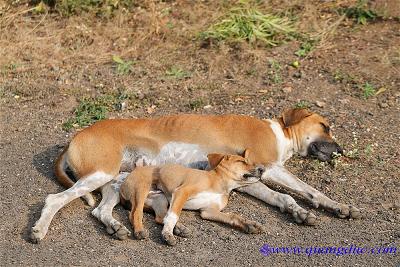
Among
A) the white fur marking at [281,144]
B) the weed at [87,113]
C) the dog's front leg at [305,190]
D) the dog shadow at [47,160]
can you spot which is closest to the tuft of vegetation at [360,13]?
the white fur marking at [281,144]

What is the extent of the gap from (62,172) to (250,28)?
3902 millimetres

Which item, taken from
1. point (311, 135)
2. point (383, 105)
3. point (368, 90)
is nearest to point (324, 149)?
point (311, 135)

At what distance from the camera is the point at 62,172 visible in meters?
7.51

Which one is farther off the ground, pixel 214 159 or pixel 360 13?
pixel 214 159

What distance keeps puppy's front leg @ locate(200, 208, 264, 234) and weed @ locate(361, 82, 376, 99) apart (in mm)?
3152

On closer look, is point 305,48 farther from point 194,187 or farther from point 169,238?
point 169,238

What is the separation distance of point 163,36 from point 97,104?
1828mm

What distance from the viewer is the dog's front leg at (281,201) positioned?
6.82m

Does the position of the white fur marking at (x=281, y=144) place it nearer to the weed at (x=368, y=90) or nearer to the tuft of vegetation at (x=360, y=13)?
the weed at (x=368, y=90)

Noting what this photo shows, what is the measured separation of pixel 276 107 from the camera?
30.0ft

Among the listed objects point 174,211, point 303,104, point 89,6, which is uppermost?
point 89,6

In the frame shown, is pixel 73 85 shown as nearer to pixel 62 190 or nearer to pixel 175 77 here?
pixel 175 77

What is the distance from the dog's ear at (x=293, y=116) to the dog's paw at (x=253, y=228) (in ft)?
5.27

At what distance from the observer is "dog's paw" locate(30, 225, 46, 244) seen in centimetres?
650
